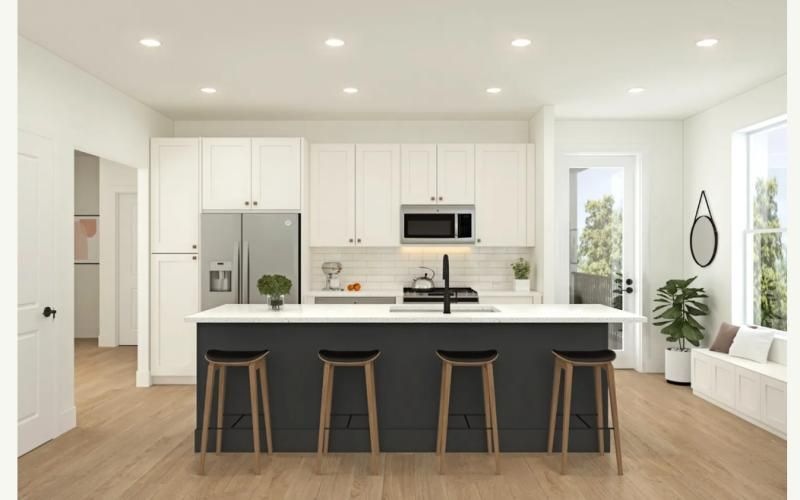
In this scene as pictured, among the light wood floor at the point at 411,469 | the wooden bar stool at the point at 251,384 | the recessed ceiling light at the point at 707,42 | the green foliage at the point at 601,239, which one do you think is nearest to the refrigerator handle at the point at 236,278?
the light wood floor at the point at 411,469

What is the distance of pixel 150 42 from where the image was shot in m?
4.07

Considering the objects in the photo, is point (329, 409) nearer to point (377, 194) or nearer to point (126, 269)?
point (377, 194)

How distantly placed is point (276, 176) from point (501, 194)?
2.30 meters

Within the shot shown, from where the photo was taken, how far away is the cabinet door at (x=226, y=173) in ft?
19.6

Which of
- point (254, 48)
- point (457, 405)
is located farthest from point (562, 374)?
point (254, 48)

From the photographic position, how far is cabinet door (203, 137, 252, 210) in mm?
5988

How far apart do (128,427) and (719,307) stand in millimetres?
5318

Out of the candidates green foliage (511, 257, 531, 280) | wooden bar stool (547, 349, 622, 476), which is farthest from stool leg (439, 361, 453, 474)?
green foliage (511, 257, 531, 280)

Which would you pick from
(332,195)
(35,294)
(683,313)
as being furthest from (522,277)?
(35,294)

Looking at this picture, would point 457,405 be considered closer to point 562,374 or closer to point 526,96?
point 562,374

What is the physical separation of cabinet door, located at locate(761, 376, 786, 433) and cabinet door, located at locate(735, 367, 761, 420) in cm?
6

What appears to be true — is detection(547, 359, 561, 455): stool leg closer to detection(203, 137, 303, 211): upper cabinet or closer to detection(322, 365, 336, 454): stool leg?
detection(322, 365, 336, 454): stool leg

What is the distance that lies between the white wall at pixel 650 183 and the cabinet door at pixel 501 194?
0.59 metres

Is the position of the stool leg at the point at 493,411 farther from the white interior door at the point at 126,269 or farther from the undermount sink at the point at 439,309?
the white interior door at the point at 126,269
